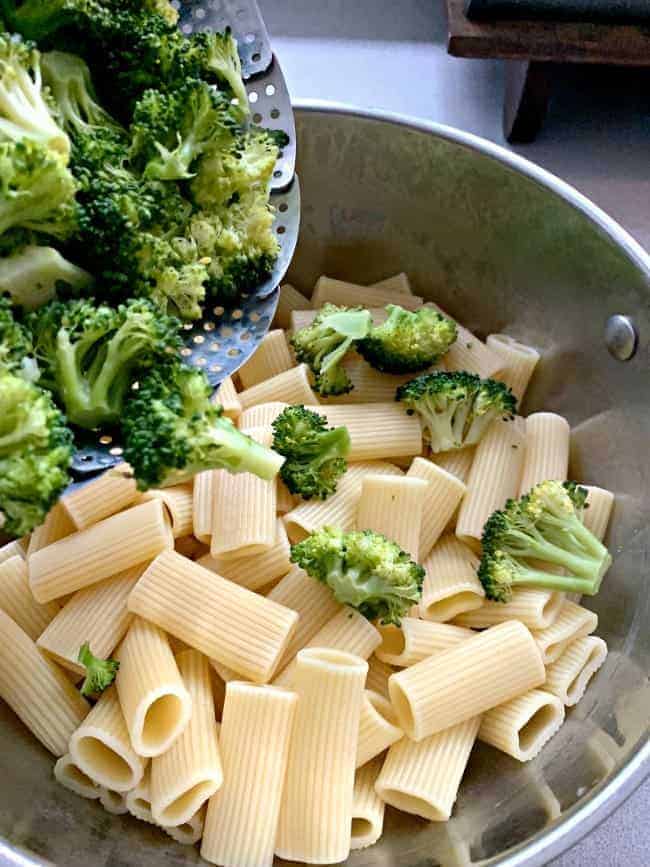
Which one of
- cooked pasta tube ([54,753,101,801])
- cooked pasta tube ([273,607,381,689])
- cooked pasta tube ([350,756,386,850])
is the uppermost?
cooked pasta tube ([273,607,381,689])

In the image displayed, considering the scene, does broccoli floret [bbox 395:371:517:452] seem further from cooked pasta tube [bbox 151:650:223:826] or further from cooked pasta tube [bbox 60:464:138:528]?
cooked pasta tube [bbox 151:650:223:826]

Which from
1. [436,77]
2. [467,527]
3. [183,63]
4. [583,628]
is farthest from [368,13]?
[583,628]

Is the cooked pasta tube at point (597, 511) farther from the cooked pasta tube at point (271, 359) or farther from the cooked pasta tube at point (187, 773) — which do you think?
the cooked pasta tube at point (187, 773)

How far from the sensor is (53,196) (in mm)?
1109

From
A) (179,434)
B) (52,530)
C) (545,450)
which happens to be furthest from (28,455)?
(545,450)

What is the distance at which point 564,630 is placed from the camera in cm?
149

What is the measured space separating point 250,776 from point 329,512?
17.6 inches

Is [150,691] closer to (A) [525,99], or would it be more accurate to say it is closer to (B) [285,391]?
(B) [285,391]

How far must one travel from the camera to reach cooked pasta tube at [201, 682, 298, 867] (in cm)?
127

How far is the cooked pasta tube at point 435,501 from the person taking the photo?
5.20 ft

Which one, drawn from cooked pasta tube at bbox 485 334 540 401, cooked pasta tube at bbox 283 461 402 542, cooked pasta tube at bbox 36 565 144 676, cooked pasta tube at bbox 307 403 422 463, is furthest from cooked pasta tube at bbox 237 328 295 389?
cooked pasta tube at bbox 36 565 144 676

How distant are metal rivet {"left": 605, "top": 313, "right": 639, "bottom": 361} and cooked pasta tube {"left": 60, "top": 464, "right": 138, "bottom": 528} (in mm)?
872

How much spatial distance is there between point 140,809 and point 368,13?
2121mm

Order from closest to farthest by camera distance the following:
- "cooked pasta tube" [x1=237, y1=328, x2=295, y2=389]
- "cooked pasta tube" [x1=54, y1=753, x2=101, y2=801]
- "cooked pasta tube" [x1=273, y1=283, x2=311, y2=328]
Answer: "cooked pasta tube" [x1=54, y1=753, x2=101, y2=801], "cooked pasta tube" [x1=237, y1=328, x2=295, y2=389], "cooked pasta tube" [x1=273, y1=283, x2=311, y2=328]
